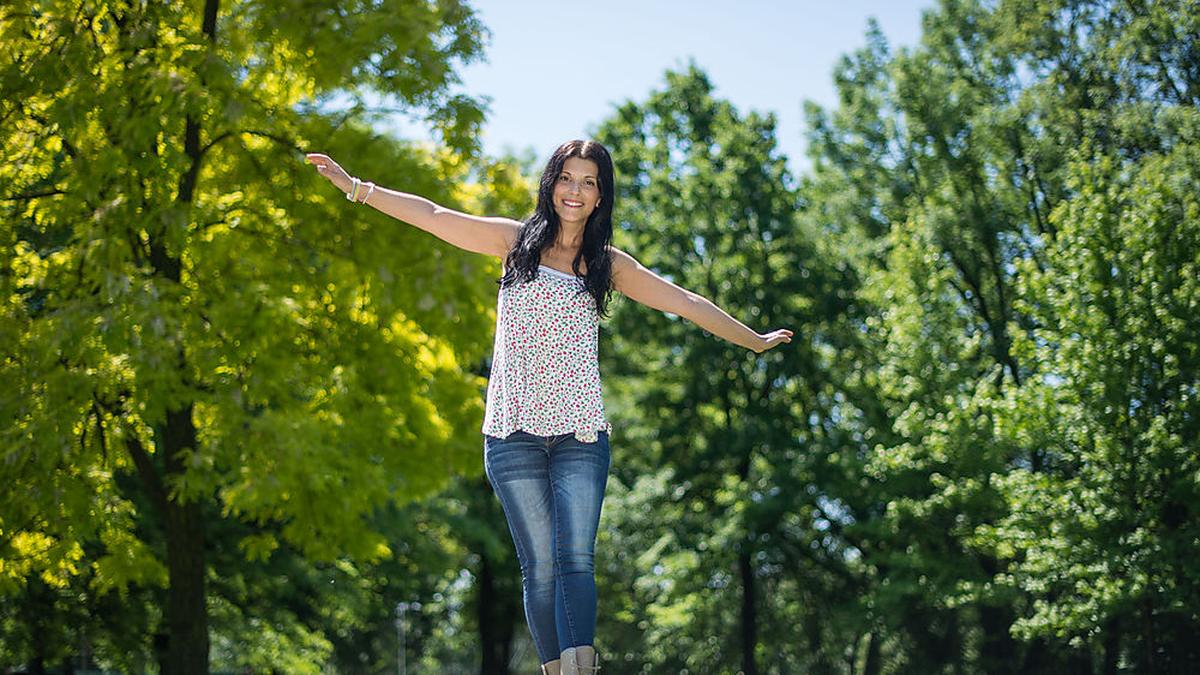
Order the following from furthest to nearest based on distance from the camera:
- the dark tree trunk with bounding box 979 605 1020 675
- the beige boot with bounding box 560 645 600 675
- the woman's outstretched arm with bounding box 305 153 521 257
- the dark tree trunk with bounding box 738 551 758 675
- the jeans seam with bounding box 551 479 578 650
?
the dark tree trunk with bounding box 738 551 758 675 → the dark tree trunk with bounding box 979 605 1020 675 → the woman's outstretched arm with bounding box 305 153 521 257 → the jeans seam with bounding box 551 479 578 650 → the beige boot with bounding box 560 645 600 675

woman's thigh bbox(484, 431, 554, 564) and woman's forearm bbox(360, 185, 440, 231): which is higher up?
woman's forearm bbox(360, 185, 440, 231)

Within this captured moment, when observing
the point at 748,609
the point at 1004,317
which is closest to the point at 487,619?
the point at 748,609

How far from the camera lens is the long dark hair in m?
4.30

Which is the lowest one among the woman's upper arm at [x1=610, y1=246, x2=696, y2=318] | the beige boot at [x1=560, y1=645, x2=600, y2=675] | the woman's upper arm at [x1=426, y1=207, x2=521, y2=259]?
the beige boot at [x1=560, y1=645, x2=600, y2=675]

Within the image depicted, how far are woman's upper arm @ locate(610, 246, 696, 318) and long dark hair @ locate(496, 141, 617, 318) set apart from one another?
0.05 m

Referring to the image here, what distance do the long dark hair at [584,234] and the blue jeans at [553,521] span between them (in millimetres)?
507

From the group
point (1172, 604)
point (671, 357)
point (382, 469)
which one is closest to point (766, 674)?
point (671, 357)

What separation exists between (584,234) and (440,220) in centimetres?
47

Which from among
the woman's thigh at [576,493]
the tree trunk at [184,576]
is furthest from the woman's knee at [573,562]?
the tree trunk at [184,576]

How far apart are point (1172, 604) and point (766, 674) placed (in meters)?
14.1

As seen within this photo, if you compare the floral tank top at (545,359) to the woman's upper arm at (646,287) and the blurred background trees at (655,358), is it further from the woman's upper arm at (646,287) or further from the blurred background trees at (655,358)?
the blurred background trees at (655,358)

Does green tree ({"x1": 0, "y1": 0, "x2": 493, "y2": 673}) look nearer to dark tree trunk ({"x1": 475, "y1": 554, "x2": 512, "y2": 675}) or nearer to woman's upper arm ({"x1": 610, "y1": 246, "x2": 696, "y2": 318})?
woman's upper arm ({"x1": 610, "y1": 246, "x2": 696, "y2": 318})

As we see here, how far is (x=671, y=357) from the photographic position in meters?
28.7

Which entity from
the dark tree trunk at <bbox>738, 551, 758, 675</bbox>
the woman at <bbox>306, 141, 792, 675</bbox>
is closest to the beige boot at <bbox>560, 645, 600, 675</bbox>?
the woman at <bbox>306, 141, 792, 675</bbox>
